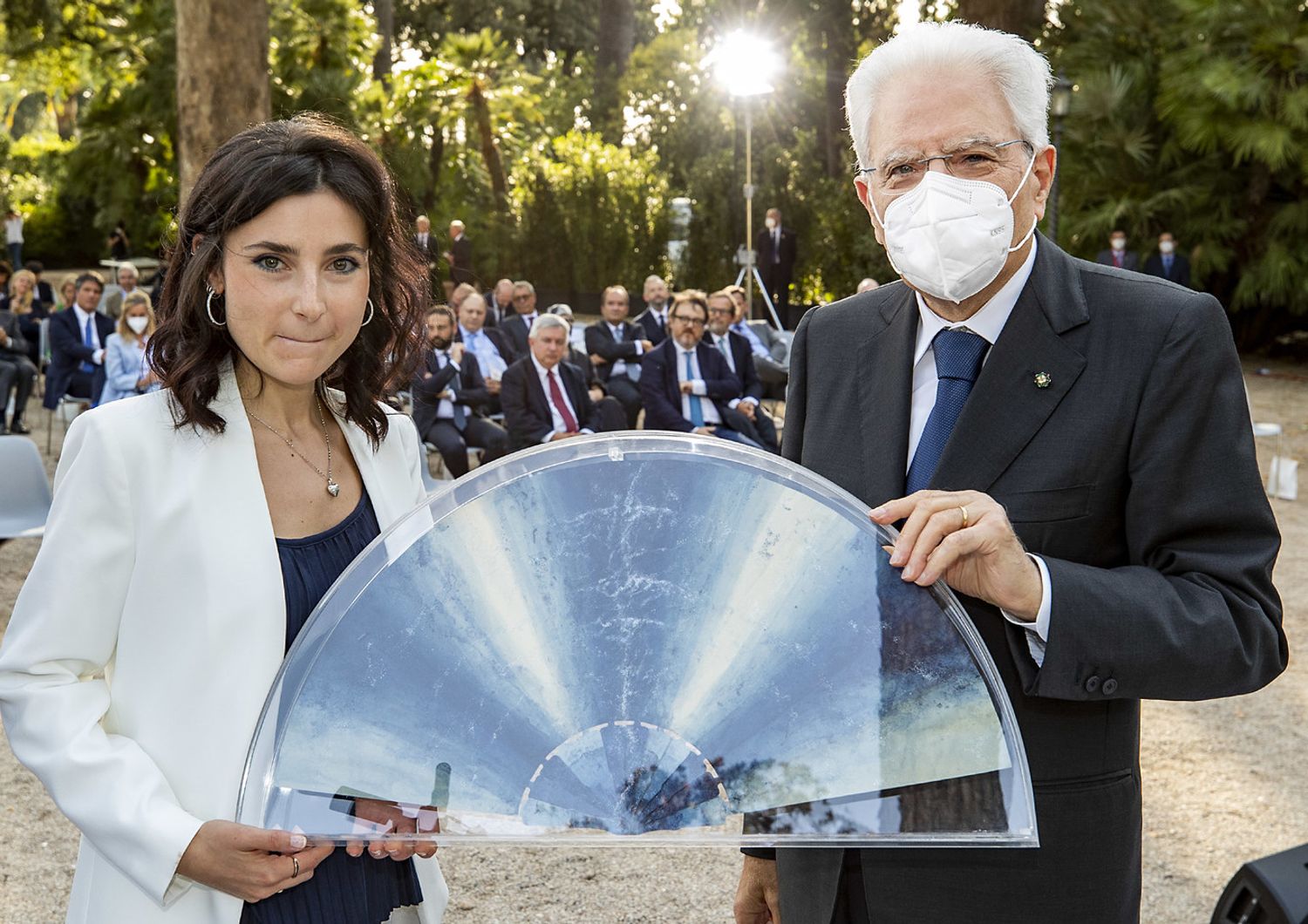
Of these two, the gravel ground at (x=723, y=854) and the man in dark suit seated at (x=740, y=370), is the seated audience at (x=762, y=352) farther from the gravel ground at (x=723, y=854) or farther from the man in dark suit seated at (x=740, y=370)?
the gravel ground at (x=723, y=854)

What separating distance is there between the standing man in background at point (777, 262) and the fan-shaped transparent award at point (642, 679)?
20188 mm

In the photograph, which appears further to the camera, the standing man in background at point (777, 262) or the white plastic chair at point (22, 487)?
the standing man in background at point (777, 262)

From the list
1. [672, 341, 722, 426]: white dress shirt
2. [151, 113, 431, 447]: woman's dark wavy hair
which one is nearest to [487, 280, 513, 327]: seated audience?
[672, 341, 722, 426]: white dress shirt

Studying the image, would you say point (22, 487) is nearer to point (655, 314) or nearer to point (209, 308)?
point (209, 308)

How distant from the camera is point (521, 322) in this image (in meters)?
13.5

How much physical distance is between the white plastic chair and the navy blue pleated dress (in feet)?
17.5

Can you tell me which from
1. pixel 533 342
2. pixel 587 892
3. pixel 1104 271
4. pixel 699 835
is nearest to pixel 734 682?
pixel 699 835

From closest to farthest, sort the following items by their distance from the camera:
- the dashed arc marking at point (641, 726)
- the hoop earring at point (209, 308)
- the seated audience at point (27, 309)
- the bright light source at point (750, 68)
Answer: the dashed arc marking at point (641, 726), the hoop earring at point (209, 308), the seated audience at point (27, 309), the bright light source at point (750, 68)

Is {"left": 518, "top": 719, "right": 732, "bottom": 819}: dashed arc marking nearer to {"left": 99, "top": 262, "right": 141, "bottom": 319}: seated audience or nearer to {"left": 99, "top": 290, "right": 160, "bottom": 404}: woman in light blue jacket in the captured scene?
{"left": 99, "top": 290, "right": 160, "bottom": 404}: woman in light blue jacket

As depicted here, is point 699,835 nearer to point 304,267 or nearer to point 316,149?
point 304,267

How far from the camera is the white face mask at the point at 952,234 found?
5.18 ft

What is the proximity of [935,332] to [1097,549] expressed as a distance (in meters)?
0.37

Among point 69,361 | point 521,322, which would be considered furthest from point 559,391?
point 69,361

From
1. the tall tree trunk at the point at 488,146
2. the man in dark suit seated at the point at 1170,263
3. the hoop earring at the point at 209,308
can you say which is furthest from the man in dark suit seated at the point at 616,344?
the tall tree trunk at the point at 488,146
